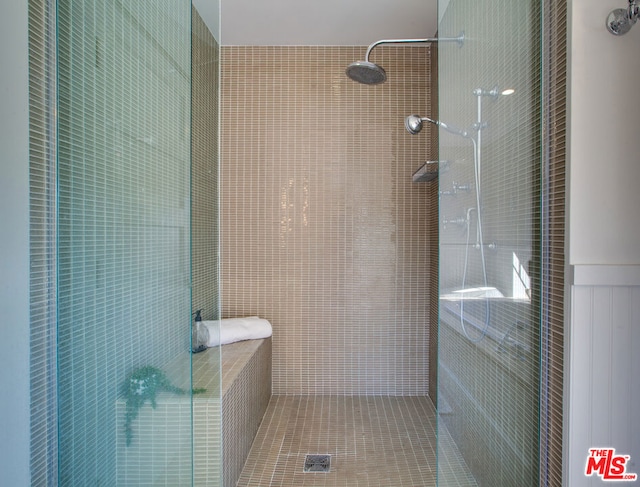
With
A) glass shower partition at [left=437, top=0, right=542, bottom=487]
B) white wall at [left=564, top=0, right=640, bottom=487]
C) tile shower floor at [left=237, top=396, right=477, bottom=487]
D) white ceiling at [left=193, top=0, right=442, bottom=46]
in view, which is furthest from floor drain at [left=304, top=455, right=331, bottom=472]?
white ceiling at [left=193, top=0, right=442, bottom=46]

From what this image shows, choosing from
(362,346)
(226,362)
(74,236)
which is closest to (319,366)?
(362,346)

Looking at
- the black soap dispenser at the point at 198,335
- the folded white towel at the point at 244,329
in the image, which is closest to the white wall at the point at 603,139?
the black soap dispenser at the point at 198,335

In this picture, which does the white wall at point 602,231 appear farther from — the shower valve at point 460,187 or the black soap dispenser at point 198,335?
the black soap dispenser at point 198,335

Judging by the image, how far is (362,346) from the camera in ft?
9.81

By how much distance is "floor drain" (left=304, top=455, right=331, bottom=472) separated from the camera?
2.07m

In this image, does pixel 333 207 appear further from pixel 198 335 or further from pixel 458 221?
pixel 198 335

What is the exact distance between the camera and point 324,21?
263 centimetres

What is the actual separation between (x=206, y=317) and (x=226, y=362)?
78 cm

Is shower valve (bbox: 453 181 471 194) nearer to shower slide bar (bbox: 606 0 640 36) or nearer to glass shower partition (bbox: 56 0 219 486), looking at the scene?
shower slide bar (bbox: 606 0 640 36)

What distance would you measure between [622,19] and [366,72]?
1249 mm

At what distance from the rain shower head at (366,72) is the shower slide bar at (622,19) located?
114cm

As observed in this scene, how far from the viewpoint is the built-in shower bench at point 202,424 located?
4.08 ft

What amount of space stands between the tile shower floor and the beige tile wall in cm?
29

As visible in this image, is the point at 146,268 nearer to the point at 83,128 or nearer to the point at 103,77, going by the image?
the point at 83,128
